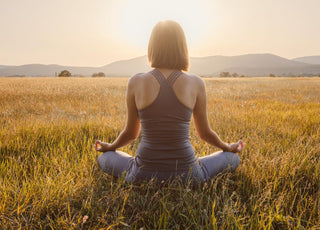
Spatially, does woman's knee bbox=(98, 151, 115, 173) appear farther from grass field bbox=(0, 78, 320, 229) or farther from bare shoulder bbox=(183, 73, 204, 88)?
bare shoulder bbox=(183, 73, 204, 88)

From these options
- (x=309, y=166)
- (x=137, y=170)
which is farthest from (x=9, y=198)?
(x=309, y=166)

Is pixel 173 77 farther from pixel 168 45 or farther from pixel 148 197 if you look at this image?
pixel 148 197

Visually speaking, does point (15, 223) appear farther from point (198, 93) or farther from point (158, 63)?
point (198, 93)

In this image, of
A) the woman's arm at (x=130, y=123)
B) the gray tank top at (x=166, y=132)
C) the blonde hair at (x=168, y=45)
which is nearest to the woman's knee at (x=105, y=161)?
the woman's arm at (x=130, y=123)

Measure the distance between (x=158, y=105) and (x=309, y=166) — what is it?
6.55 feet

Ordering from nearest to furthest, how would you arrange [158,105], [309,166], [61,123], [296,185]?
[158,105] → [296,185] → [309,166] → [61,123]

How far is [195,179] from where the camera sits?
213cm

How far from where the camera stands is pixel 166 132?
80.8 inches

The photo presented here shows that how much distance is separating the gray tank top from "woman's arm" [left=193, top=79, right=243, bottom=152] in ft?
0.71

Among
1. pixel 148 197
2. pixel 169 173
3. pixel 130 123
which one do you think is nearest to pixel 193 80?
pixel 130 123

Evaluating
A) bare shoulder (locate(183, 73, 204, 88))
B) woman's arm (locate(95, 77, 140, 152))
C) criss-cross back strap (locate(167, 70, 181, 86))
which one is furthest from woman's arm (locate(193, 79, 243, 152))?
woman's arm (locate(95, 77, 140, 152))

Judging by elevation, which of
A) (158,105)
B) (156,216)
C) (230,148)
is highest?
(158,105)

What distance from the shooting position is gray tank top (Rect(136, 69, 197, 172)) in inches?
78.9

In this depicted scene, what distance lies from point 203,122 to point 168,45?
0.92 m
